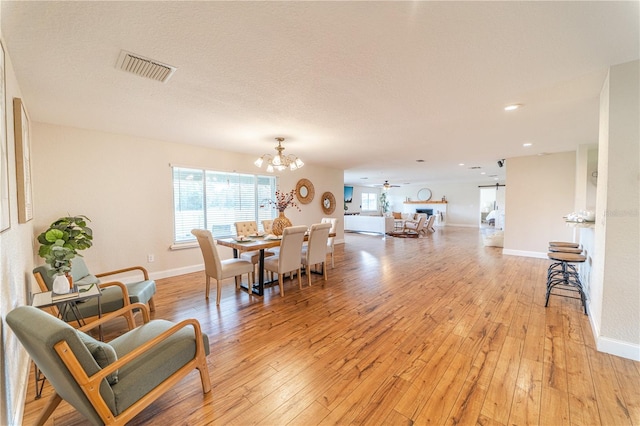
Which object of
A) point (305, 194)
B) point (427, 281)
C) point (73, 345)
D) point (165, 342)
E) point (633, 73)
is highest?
point (633, 73)

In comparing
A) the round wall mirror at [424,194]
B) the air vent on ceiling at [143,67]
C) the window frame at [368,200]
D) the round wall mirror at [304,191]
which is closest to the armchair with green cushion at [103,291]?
the air vent on ceiling at [143,67]

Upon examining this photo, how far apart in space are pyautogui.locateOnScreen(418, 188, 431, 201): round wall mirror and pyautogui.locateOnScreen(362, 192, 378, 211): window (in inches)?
95.9

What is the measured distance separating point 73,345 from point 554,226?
744 cm

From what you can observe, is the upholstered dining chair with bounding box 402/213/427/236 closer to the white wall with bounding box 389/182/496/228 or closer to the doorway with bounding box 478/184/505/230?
the white wall with bounding box 389/182/496/228

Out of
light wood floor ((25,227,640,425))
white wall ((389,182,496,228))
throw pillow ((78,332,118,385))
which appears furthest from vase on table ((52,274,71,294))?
white wall ((389,182,496,228))

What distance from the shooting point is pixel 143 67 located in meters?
1.95

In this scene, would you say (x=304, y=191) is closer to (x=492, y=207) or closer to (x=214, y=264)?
(x=214, y=264)

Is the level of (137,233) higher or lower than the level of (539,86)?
lower

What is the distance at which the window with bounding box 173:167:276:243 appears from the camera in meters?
4.55

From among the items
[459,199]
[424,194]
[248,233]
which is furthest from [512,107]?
[424,194]

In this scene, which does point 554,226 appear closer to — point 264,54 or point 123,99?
point 264,54

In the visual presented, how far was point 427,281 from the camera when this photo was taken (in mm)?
4027

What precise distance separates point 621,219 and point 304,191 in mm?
5532

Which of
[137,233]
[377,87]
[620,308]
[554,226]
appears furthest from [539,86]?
[137,233]
